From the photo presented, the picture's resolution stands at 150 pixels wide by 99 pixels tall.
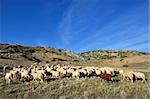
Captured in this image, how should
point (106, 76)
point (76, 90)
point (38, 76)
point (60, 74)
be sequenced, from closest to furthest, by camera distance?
point (76, 90) < point (38, 76) < point (106, 76) < point (60, 74)

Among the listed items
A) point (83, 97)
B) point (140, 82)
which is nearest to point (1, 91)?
point (83, 97)

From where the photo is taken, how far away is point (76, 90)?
25469 mm

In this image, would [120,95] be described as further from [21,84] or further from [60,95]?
[21,84]

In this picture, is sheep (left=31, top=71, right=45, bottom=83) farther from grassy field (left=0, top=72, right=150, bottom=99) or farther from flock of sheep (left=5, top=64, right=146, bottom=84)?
grassy field (left=0, top=72, right=150, bottom=99)

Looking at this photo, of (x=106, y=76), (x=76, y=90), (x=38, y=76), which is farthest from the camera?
(x=106, y=76)

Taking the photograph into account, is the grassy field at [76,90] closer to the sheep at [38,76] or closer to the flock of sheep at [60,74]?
the sheep at [38,76]

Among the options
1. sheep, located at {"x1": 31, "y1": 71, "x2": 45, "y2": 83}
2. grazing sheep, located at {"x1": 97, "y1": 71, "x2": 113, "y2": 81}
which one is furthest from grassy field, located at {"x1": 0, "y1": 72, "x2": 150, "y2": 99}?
grazing sheep, located at {"x1": 97, "y1": 71, "x2": 113, "y2": 81}

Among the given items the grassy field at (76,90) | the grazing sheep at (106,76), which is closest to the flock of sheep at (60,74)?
the grazing sheep at (106,76)

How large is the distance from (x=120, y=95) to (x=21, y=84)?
9.96 metres

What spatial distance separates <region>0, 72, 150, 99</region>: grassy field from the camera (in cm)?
2317

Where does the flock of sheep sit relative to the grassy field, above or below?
above

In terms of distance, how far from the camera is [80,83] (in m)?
28.6

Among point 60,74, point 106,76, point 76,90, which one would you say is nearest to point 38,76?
point 60,74

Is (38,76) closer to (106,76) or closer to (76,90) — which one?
(76,90)
